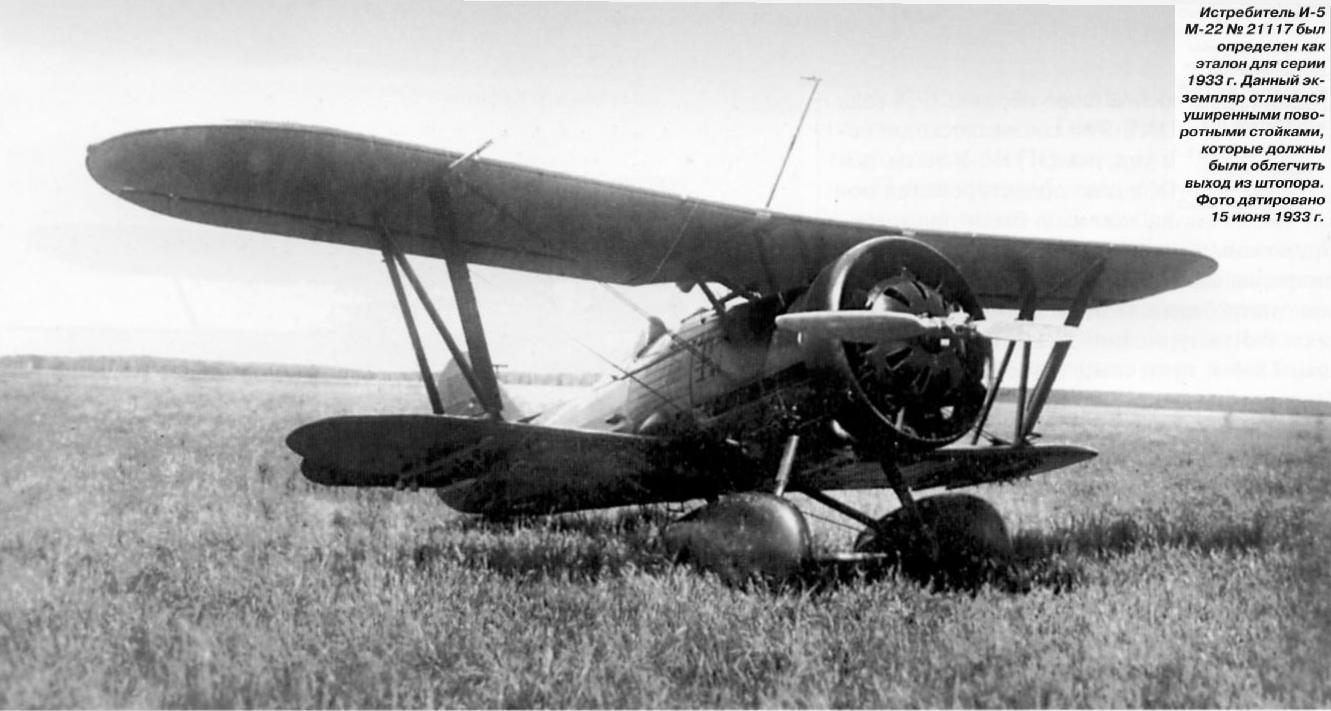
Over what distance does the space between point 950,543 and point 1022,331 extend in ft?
5.39

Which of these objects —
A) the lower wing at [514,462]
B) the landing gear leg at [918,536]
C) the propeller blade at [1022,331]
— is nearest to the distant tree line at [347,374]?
the lower wing at [514,462]

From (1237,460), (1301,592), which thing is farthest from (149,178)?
(1237,460)

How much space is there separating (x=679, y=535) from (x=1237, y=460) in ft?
42.0

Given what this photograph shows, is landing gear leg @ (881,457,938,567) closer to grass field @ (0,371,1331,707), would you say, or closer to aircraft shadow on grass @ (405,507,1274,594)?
aircraft shadow on grass @ (405,507,1274,594)

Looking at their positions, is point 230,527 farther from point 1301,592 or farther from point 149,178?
point 1301,592

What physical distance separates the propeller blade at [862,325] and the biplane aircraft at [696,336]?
0.5 inches

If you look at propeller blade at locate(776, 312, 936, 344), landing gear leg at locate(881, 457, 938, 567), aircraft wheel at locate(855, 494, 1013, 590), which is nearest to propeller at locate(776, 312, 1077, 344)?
propeller blade at locate(776, 312, 936, 344)

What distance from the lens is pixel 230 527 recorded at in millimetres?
6750

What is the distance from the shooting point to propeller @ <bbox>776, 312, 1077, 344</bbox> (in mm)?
4688

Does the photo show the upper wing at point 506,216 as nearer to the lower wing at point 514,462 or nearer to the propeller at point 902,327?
the propeller at point 902,327

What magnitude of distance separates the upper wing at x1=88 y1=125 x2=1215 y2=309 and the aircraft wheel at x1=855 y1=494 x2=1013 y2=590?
174cm

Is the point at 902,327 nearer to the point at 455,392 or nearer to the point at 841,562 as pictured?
the point at 841,562

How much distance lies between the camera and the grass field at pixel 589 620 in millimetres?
3385

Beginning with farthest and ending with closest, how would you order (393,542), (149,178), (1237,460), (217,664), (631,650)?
(1237,460)
(393,542)
(149,178)
(631,650)
(217,664)
